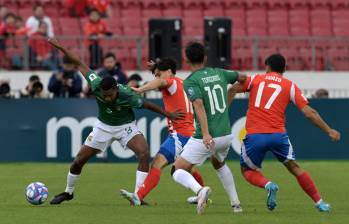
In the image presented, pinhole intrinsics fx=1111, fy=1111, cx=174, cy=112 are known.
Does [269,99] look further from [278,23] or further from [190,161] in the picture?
[278,23]

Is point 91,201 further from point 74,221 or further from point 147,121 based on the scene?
point 147,121

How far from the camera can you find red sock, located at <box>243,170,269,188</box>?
13.7m

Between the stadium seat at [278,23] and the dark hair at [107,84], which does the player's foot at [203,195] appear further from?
the stadium seat at [278,23]

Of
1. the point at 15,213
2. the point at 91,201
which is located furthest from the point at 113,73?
the point at 15,213

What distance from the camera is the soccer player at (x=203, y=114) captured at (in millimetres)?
13117

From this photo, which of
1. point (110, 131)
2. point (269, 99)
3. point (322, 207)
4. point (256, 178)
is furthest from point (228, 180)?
point (110, 131)

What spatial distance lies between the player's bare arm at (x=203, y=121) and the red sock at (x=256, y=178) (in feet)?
3.06

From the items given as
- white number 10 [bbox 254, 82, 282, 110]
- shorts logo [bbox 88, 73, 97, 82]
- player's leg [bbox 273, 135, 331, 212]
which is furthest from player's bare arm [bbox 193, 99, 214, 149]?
shorts logo [bbox 88, 73, 97, 82]

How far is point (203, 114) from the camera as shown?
1305cm

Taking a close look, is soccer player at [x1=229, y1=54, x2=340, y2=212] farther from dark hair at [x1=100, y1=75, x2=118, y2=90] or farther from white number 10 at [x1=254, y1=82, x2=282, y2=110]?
dark hair at [x1=100, y1=75, x2=118, y2=90]

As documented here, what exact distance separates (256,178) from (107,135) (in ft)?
8.10

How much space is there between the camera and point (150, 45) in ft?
79.5

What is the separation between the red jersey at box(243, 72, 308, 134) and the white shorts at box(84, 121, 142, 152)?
2081 mm

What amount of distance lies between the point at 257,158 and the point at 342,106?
35.8ft
